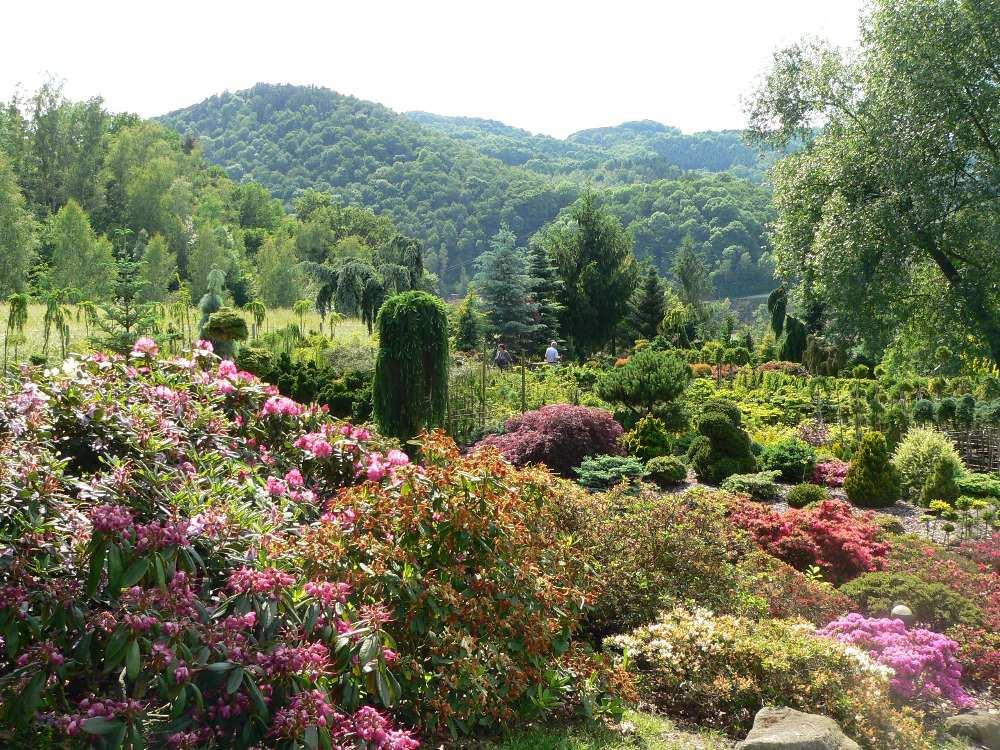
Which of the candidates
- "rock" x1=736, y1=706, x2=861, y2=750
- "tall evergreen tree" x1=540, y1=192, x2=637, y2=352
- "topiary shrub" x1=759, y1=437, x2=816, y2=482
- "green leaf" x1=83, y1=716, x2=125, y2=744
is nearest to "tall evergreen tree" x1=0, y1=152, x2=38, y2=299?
"tall evergreen tree" x1=540, y1=192, x2=637, y2=352

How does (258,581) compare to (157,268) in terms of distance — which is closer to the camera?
(258,581)

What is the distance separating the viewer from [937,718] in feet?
15.5

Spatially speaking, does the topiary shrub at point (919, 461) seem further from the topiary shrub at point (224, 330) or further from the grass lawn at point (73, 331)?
the topiary shrub at point (224, 330)

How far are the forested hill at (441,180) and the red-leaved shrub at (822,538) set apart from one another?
61.2 metres

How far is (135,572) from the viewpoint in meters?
2.41

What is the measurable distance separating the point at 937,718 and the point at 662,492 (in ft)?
17.0

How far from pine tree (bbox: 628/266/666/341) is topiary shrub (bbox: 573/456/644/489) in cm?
2064

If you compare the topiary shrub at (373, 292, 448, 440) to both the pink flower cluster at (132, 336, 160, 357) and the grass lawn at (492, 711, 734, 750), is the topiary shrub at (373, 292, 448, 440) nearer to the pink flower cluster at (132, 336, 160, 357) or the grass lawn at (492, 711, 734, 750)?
the pink flower cluster at (132, 336, 160, 357)

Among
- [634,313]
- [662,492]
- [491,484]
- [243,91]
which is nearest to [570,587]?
[491,484]

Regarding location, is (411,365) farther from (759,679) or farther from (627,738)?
(627,738)

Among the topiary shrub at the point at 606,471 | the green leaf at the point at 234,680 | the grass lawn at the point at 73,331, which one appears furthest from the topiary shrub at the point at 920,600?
the grass lawn at the point at 73,331

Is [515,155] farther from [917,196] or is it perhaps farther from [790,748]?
[790,748]

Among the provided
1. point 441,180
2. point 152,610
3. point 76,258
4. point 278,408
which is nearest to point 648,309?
point 76,258

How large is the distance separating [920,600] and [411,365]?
23.7 feet
